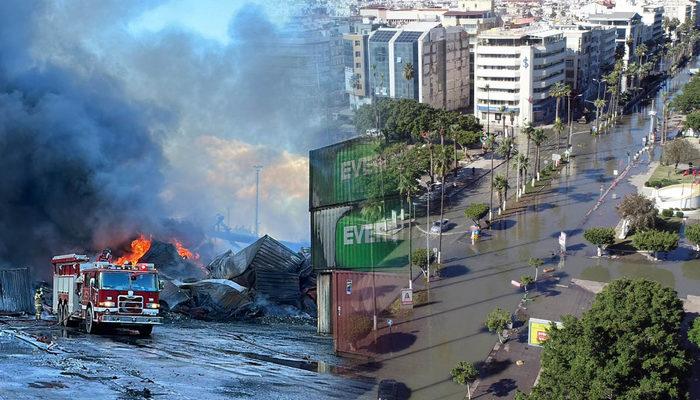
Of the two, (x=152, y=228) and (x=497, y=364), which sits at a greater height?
(x=152, y=228)

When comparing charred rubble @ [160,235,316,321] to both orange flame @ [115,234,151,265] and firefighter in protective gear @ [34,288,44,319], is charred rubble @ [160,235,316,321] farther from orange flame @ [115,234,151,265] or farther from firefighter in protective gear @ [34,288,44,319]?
firefighter in protective gear @ [34,288,44,319]

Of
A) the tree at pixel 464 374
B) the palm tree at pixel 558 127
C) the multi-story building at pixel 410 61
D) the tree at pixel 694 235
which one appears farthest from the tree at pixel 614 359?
the multi-story building at pixel 410 61

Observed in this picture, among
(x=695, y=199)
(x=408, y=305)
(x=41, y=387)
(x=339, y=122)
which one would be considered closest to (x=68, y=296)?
(x=41, y=387)

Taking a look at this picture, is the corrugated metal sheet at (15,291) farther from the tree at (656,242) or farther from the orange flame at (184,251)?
the tree at (656,242)

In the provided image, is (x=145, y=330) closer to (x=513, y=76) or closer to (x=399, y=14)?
(x=513, y=76)

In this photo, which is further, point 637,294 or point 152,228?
point 152,228

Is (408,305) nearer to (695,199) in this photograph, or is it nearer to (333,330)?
(333,330)

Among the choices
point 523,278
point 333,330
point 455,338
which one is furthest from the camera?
point 523,278
